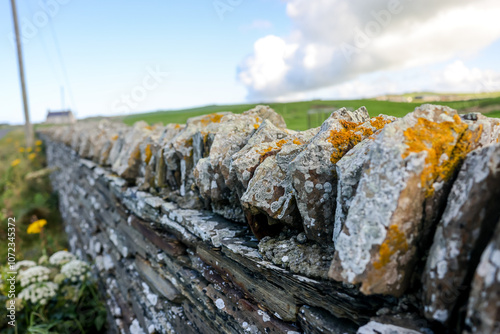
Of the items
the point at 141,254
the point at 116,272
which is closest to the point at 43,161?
the point at 116,272

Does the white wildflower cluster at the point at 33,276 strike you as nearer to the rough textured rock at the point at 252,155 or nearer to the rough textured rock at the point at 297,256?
the rough textured rock at the point at 252,155

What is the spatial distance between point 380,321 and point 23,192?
14.7 metres

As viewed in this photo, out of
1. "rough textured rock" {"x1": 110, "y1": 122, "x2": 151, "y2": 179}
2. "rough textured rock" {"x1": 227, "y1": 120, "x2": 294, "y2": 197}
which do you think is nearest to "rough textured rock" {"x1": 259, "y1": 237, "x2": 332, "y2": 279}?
"rough textured rock" {"x1": 227, "y1": 120, "x2": 294, "y2": 197}

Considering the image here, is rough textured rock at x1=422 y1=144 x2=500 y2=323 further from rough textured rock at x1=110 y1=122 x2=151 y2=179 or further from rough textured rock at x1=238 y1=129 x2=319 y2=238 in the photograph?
rough textured rock at x1=110 y1=122 x2=151 y2=179

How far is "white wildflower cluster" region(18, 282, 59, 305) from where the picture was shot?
187 inches

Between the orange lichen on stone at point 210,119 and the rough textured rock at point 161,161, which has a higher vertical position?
the orange lichen on stone at point 210,119

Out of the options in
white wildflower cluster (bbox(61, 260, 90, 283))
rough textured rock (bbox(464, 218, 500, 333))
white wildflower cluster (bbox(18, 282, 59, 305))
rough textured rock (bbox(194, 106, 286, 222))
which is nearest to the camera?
rough textured rock (bbox(464, 218, 500, 333))

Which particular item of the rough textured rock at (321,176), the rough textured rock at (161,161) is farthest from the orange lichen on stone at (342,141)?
the rough textured rock at (161,161)

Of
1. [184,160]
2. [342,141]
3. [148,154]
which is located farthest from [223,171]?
[148,154]

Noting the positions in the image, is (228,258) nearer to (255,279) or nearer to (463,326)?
(255,279)

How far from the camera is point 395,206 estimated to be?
3.88ft

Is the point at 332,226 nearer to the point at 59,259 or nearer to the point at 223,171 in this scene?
the point at 223,171

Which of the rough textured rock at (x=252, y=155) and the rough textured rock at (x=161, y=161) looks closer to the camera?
the rough textured rock at (x=252, y=155)

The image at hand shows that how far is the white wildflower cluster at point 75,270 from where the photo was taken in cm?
522
